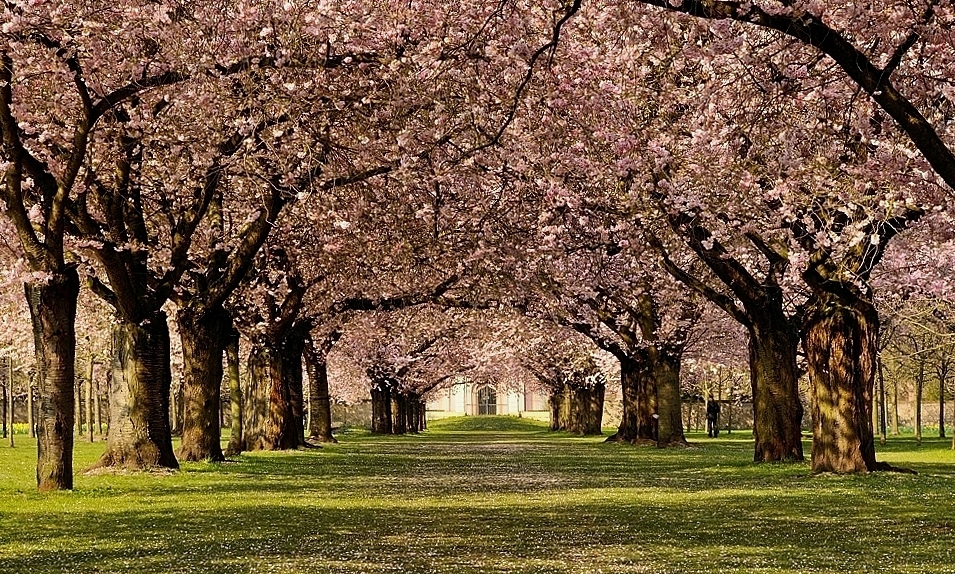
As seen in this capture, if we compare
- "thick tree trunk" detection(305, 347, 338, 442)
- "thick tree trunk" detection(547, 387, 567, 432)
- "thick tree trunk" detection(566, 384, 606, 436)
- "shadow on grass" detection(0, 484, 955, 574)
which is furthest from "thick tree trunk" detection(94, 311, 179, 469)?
"thick tree trunk" detection(547, 387, 567, 432)

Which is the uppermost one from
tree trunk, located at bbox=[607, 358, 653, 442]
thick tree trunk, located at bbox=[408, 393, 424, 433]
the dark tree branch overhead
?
the dark tree branch overhead

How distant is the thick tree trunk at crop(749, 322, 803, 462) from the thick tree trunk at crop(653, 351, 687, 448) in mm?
14882

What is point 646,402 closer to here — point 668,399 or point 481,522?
point 668,399

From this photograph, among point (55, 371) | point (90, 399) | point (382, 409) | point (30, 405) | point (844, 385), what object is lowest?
point (382, 409)

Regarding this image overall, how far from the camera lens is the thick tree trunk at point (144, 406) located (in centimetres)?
2942

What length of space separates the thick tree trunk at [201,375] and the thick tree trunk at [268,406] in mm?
10715

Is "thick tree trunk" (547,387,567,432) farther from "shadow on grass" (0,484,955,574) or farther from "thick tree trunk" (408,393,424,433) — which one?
"shadow on grass" (0,484,955,574)

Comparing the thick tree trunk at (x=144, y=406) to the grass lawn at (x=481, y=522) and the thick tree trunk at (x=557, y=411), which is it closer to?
the grass lawn at (x=481, y=522)

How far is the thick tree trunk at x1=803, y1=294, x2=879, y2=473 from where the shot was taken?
94.0 ft

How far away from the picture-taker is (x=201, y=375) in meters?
34.7

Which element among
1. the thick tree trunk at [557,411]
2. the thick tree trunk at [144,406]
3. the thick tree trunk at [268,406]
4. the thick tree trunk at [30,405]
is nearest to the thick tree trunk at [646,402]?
the thick tree trunk at [268,406]

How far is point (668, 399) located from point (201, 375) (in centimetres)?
2235

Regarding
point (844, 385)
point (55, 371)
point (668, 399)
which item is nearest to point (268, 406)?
point (668, 399)

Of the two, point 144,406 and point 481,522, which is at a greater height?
point 144,406
